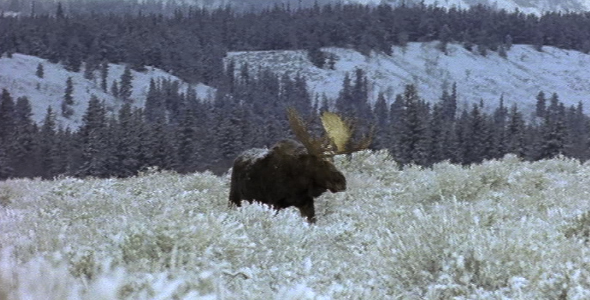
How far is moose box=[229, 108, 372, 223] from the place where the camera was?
372 inches

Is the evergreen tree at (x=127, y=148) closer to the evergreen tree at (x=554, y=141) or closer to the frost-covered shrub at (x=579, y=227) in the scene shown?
the evergreen tree at (x=554, y=141)

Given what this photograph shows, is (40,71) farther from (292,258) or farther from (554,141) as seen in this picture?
(292,258)

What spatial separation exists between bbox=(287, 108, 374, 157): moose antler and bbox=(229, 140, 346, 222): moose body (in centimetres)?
16

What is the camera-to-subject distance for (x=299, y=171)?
9523 millimetres

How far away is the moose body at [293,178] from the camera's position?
31.1ft

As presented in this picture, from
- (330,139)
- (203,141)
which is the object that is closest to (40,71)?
(203,141)

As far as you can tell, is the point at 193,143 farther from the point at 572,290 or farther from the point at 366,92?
the point at 366,92

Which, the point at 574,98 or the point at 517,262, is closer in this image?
the point at 517,262

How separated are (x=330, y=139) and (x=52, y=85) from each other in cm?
14484

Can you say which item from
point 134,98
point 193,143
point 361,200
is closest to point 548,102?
point 134,98

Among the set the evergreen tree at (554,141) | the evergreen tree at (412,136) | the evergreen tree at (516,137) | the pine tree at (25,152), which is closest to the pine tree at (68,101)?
the pine tree at (25,152)

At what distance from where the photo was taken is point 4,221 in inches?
260

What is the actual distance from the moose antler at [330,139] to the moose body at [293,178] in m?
0.16

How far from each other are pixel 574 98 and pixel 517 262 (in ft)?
648
